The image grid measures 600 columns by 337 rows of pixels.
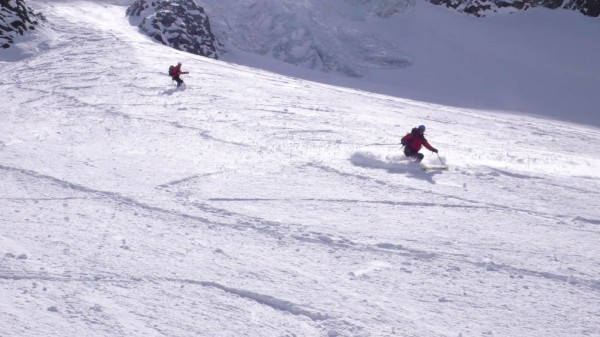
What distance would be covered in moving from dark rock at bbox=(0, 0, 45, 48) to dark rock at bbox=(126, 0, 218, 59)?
16.1 feet

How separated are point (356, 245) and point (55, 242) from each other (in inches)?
121

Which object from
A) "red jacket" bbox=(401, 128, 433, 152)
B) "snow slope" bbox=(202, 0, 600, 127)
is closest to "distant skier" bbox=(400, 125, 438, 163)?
"red jacket" bbox=(401, 128, 433, 152)

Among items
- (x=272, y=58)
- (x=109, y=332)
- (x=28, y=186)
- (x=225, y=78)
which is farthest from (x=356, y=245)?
(x=272, y=58)

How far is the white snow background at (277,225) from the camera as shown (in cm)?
515

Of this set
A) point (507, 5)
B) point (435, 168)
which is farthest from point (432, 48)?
point (435, 168)

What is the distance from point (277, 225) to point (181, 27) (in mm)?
23143

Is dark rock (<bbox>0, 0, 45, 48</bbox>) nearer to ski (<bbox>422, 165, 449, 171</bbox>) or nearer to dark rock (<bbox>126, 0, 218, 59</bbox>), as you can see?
dark rock (<bbox>126, 0, 218, 59</bbox>)

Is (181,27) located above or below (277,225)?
above

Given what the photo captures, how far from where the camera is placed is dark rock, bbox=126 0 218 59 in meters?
28.1

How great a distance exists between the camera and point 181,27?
94.2 ft

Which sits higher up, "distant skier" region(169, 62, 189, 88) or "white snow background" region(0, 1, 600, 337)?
"distant skier" region(169, 62, 189, 88)

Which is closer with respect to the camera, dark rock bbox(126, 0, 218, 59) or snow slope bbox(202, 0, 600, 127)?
snow slope bbox(202, 0, 600, 127)

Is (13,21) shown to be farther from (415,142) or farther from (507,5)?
(507,5)

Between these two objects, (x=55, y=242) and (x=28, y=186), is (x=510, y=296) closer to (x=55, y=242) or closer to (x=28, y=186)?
(x=55, y=242)
